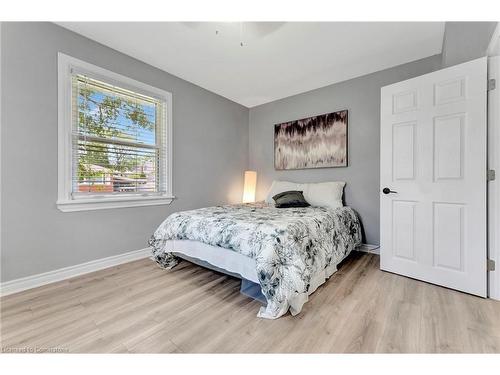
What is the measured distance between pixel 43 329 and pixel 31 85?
1.99 metres

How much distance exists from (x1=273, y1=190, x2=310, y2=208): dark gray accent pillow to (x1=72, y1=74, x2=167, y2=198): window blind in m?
1.63

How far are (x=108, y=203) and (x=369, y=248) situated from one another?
131 inches

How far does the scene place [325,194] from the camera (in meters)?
3.02

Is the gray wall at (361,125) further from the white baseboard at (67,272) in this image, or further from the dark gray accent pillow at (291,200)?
the white baseboard at (67,272)

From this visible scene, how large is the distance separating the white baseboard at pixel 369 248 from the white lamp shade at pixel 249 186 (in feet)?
6.37

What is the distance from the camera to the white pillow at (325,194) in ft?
9.68

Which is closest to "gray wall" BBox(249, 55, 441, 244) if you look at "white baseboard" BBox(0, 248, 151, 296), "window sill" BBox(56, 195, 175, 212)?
"window sill" BBox(56, 195, 175, 212)

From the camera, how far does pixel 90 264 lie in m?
2.26

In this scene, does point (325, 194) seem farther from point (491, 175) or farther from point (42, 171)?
point (42, 171)

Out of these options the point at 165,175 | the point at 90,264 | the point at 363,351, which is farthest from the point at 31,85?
the point at 363,351

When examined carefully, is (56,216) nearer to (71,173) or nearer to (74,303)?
(71,173)

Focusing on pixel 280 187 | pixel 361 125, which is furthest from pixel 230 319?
pixel 361 125

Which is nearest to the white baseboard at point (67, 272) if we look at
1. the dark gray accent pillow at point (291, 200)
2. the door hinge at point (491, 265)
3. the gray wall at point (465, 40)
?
the dark gray accent pillow at point (291, 200)

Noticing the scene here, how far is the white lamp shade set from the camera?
4059mm
